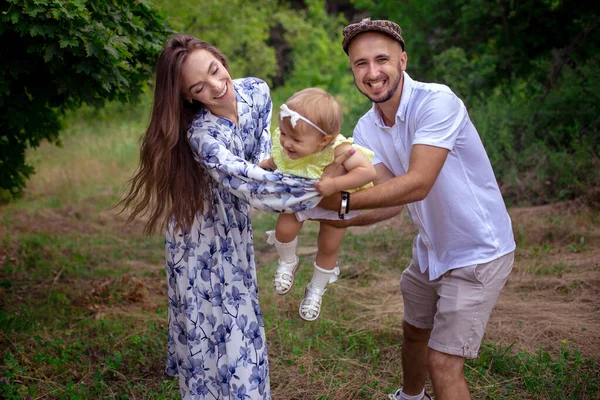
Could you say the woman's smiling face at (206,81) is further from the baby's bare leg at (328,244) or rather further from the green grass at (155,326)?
the green grass at (155,326)

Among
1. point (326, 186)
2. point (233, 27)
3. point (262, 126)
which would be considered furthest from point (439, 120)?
point (233, 27)

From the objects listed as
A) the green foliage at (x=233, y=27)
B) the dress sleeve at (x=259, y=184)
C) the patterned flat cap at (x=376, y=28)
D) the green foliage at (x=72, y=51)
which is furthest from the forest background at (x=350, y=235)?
the patterned flat cap at (x=376, y=28)

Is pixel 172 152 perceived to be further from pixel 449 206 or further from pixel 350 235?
pixel 350 235

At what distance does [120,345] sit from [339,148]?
299 centimetres

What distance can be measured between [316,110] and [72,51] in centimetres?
206

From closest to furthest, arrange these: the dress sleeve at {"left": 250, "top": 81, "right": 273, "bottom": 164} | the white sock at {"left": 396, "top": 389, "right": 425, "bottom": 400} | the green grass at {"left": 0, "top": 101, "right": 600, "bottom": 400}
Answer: the dress sleeve at {"left": 250, "top": 81, "right": 273, "bottom": 164}
the white sock at {"left": 396, "top": 389, "right": 425, "bottom": 400}
the green grass at {"left": 0, "top": 101, "right": 600, "bottom": 400}

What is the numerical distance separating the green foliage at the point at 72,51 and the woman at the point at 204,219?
→ 1.28m

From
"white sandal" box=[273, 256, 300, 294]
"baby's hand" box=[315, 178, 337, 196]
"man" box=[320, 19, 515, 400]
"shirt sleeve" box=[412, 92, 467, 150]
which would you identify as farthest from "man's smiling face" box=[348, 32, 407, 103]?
"white sandal" box=[273, 256, 300, 294]

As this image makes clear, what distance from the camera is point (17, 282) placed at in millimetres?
6254

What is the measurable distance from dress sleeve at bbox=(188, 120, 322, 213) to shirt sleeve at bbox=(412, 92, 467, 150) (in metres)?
0.56

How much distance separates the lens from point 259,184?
2699 millimetres

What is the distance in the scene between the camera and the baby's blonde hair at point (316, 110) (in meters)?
2.67

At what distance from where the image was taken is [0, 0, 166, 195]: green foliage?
12.5 feet

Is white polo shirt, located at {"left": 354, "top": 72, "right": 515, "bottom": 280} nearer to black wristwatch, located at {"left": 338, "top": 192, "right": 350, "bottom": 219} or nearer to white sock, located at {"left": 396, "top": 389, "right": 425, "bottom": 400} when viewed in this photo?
black wristwatch, located at {"left": 338, "top": 192, "right": 350, "bottom": 219}
